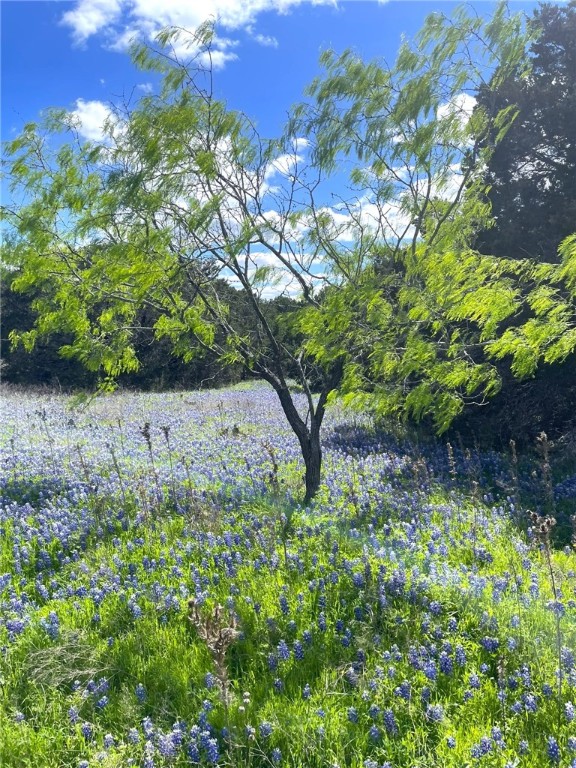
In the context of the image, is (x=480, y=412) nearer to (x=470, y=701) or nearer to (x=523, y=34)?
(x=523, y=34)

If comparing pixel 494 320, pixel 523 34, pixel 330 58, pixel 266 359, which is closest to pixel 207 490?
pixel 266 359

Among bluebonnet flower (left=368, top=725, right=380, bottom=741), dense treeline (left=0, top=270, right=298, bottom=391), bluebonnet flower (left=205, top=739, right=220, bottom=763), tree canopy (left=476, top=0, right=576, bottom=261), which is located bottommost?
bluebonnet flower (left=205, top=739, right=220, bottom=763)

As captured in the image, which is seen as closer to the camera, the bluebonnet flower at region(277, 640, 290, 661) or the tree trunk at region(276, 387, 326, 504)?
the bluebonnet flower at region(277, 640, 290, 661)

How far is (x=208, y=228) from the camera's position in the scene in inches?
266

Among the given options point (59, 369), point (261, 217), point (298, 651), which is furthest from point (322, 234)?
point (59, 369)

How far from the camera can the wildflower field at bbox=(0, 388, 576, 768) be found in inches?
123

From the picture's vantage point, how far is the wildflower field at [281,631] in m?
3.12

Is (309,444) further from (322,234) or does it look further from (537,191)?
(537,191)

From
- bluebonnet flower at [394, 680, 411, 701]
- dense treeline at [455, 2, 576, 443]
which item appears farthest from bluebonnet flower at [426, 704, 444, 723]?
dense treeline at [455, 2, 576, 443]

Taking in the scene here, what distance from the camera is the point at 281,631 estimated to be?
161 inches

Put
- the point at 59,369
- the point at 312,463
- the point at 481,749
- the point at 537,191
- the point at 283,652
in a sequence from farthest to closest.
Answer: the point at 59,369
the point at 537,191
the point at 312,463
the point at 283,652
the point at 481,749

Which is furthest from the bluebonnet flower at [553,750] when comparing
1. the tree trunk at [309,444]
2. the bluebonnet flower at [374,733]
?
the tree trunk at [309,444]

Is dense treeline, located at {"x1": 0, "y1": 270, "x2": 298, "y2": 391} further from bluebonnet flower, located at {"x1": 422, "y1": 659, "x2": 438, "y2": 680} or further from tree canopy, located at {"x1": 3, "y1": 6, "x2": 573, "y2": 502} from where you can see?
bluebonnet flower, located at {"x1": 422, "y1": 659, "x2": 438, "y2": 680}

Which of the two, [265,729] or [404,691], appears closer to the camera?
[265,729]
